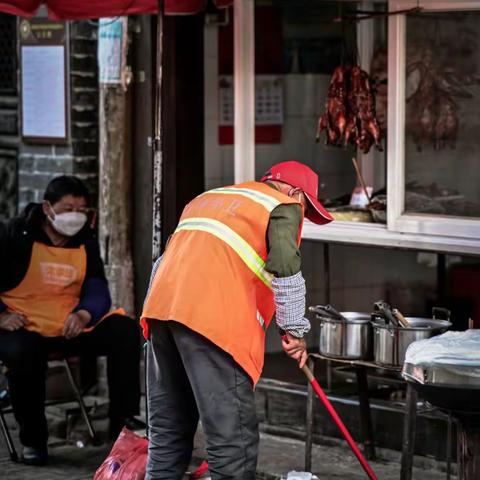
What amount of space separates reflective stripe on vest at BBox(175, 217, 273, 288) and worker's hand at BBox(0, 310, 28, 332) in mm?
2229

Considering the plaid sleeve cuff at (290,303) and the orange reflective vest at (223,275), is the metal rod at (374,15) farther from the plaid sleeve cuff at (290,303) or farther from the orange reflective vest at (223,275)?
the plaid sleeve cuff at (290,303)

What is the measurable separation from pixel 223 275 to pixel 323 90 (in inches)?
130

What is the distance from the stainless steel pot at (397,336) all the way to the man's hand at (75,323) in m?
2.00

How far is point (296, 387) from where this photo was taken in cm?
852

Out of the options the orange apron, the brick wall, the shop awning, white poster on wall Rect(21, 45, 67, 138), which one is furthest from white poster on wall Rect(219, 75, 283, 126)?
the orange apron

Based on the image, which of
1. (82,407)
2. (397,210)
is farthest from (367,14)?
(82,407)

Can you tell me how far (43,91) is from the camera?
31.4 feet

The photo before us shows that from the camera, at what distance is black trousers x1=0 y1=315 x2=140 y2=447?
26.1 feet

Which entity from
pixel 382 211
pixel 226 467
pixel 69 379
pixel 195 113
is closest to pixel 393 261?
pixel 382 211

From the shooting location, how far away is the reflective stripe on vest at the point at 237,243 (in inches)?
241

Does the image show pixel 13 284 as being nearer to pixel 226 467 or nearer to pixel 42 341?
pixel 42 341

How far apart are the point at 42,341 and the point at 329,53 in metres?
2.78

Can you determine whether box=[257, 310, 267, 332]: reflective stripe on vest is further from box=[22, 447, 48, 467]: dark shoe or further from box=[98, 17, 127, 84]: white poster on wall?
box=[98, 17, 127, 84]: white poster on wall

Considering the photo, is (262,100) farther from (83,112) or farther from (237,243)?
(237,243)
